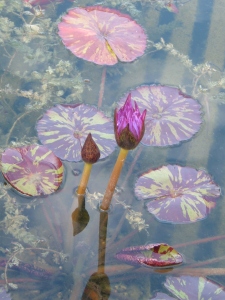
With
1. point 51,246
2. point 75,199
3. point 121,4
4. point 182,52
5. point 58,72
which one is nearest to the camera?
point 51,246

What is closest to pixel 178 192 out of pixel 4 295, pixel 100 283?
pixel 100 283

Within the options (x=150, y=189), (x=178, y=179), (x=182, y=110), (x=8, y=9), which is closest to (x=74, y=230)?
(x=150, y=189)

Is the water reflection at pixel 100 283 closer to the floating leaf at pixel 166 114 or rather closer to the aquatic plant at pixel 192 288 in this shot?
the aquatic plant at pixel 192 288

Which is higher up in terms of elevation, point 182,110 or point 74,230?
point 182,110

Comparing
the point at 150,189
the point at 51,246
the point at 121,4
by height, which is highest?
the point at 121,4

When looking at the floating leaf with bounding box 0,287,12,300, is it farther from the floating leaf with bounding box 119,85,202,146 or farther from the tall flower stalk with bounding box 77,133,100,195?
the floating leaf with bounding box 119,85,202,146

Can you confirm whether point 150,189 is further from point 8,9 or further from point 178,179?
point 8,9

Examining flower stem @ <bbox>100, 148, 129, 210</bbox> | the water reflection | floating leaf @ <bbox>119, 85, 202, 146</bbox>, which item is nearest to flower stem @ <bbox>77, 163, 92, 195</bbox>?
flower stem @ <bbox>100, 148, 129, 210</bbox>
